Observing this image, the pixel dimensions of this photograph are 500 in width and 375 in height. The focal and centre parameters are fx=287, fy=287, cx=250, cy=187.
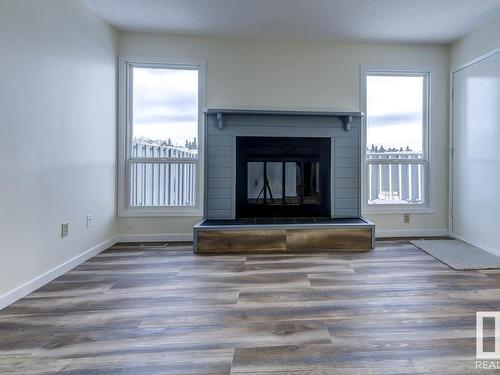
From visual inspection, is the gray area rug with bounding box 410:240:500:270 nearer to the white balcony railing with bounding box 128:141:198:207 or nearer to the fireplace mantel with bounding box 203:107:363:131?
the fireplace mantel with bounding box 203:107:363:131

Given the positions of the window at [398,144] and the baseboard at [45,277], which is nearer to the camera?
the baseboard at [45,277]

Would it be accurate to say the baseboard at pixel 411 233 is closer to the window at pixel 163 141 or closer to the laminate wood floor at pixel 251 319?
the laminate wood floor at pixel 251 319

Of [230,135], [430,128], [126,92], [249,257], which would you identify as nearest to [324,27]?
[230,135]

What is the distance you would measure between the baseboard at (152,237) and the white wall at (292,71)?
4 centimetres

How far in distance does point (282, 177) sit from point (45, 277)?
2597 mm

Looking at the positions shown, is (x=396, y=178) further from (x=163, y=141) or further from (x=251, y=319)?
(x=163, y=141)

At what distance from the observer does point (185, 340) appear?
1525mm

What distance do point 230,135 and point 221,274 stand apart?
1706 mm

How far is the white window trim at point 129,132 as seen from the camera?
3.48 meters

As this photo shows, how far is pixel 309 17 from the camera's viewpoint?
301 centimetres

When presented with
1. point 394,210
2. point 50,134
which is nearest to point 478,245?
point 394,210

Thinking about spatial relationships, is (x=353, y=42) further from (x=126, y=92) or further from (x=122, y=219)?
(x=122, y=219)

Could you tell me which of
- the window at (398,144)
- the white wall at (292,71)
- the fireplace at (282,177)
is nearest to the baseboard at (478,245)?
the white wall at (292,71)

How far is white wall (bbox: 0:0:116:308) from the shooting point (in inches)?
75.9
